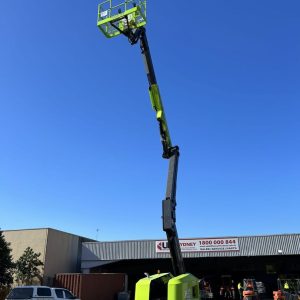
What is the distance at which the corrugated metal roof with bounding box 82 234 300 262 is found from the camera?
37500mm

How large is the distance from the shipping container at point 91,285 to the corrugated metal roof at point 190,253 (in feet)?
12.0

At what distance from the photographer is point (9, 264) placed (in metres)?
33.6

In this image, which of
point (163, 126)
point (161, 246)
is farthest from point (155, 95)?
point (161, 246)

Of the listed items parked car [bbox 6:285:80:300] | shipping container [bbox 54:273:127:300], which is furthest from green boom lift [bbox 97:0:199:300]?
shipping container [bbox 54:273:127:300]

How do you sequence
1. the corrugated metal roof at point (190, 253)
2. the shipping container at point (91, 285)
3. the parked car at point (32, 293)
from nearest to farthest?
the parked car at point (32, 293)
the shipping container at point (91, 285)
the corrugated metal roof at point (190, 253)

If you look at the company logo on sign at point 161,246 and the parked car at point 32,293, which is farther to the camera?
the company logo on sign at point 161,246

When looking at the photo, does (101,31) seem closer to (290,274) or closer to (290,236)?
(290,236)

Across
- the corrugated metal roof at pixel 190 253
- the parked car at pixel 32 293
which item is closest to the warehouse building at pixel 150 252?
the corrugated metal roof at pixel 190 253

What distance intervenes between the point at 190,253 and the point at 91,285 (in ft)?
31.4

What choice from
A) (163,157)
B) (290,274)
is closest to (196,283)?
(163,157)

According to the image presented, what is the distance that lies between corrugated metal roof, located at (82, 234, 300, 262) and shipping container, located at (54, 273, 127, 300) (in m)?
3.66

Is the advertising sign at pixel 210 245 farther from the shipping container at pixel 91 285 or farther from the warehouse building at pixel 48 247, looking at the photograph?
the warehouse building at pixel 48 247

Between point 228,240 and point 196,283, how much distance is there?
24076 millimetres

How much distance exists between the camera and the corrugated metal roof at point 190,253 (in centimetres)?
3750
